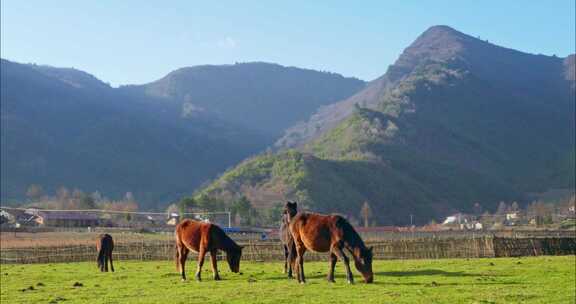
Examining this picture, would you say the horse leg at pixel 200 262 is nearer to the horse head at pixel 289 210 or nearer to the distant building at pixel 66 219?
the horse head at pixel 289 210

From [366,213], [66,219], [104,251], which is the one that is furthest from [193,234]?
[366,213]

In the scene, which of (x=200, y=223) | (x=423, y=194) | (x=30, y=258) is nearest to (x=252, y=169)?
(x=423, y=194)

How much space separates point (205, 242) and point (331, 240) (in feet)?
16.7

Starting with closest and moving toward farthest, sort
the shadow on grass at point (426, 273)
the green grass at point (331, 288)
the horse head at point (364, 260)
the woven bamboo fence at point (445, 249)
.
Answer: the green grass at point (331, 288), the horse head at point (364, 260), the shadow on grass at point (426, 273), the woven bamboo fence at point (445, 249)

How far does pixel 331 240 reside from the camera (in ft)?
68.1

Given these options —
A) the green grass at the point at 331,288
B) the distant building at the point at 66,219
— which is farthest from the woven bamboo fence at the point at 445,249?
the distant building at the point at 66,219

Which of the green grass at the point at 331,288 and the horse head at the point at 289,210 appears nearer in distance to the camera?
the green grass at the point at 331,288

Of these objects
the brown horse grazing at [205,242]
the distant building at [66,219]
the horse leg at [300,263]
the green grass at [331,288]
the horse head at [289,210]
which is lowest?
the green grass at [331,288]

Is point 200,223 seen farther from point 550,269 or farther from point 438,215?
point 438,215

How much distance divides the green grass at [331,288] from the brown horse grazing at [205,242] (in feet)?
2.33

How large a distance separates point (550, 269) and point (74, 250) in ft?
93.7

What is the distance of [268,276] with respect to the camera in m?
24.3

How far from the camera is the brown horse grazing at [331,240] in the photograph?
20.2 meters

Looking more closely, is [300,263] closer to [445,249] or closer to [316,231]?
[316,231]
